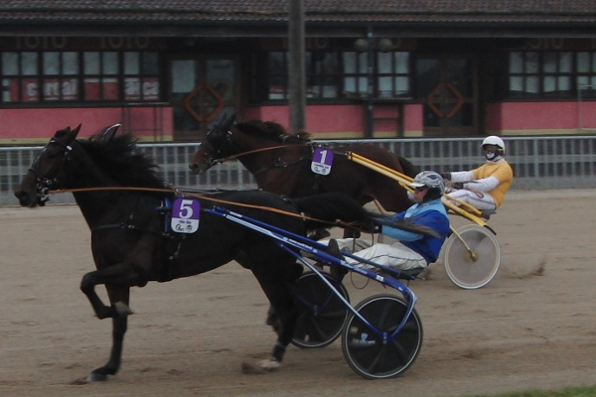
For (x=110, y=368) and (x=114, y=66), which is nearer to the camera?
(x=110, y=368)

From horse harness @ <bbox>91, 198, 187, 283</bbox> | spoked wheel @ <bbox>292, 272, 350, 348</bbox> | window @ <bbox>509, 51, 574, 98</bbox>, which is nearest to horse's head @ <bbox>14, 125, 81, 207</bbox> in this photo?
horse harness @ <bbox>91, 198, 187, 283</bbox>

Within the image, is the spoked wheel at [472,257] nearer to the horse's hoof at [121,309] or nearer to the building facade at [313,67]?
the horse's hoof at [121,309]

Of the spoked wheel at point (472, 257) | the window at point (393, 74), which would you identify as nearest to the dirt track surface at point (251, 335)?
the spoked wheel at point (472, 257)

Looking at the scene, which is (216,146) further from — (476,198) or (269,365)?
(269,365)

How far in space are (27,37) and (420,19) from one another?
8.05m

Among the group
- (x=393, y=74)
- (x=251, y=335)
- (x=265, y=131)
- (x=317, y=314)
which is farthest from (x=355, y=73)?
(x=317, y=314)

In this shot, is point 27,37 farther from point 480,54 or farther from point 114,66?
point 480,54

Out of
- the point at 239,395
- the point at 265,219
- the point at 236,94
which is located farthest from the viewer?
the point at 236,94

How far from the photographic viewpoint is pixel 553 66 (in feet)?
69.8

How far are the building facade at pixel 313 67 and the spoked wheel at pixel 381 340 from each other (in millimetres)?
12744

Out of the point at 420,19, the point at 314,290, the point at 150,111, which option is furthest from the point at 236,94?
the point at 314,290

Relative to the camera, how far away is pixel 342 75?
20.1 m

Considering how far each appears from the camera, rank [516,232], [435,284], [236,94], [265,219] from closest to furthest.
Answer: [265,219]
[435,284]
[516,232]
[236,94]

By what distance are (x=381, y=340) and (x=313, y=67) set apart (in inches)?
565
